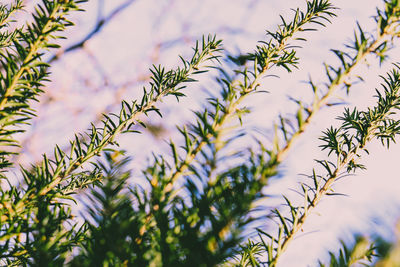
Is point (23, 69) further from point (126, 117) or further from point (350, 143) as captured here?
point (350, 143)

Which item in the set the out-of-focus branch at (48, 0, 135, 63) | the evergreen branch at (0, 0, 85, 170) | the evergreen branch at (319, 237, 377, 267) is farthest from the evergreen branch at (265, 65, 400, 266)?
the out-of-focus branch at (48, 0, 135, 63)

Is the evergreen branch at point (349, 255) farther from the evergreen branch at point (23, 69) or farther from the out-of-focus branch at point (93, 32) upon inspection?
the out-of-focus branch at point (93, 32)

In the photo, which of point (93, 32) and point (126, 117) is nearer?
point (126, 117)

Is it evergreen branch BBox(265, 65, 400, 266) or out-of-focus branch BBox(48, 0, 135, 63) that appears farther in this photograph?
out-of-focus branch BBox(48, 0, 135, 63)

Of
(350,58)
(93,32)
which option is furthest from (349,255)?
(93,32)

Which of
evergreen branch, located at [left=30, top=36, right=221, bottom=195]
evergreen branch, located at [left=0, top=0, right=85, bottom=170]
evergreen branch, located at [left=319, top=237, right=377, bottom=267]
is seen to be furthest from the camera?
evergreen branch, located at [left=30, top=36, right=221, bottom=195]

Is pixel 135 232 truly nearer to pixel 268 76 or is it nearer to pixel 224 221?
pixel 224 221

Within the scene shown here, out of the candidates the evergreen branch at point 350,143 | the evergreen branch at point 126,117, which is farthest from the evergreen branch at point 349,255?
the evergreen branch at point 126,117

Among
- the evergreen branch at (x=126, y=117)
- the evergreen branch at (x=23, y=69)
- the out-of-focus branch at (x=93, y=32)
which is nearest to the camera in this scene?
the evergreen branch at (x=23, y=69)

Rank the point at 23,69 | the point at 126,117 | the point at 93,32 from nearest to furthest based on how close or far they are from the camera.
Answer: the point at 23,69 < the point at 126,117 < the point at 93,32

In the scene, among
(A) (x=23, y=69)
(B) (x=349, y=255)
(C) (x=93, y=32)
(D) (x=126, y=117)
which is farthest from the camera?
(C) (x=93, y=32)

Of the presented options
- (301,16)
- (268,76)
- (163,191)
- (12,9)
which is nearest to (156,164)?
(163,191)

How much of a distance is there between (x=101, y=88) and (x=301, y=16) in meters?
5.35

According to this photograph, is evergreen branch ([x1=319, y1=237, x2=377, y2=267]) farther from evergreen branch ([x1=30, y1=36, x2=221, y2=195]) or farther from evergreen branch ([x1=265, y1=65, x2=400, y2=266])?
Answer: evergreen branch ([x1=30, y1=36, x2=221, y2=195])
